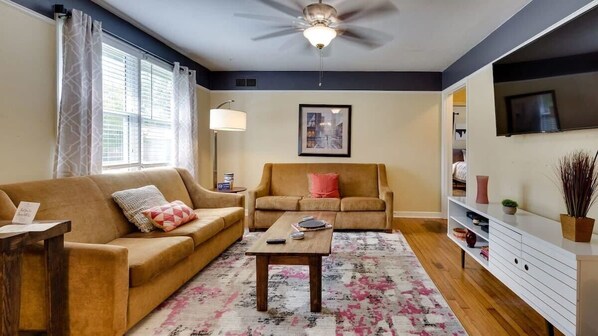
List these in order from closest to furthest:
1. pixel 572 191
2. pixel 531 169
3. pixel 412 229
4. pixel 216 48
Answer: pixel 572 191 → pixel 531 169 → pixel 216 48 → pixel 412 229

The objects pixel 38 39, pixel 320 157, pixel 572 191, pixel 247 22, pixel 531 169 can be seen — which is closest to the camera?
pixel 572 191

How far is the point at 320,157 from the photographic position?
5430 mm

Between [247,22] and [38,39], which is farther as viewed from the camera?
[247,22]

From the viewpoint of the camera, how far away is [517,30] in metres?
2.98

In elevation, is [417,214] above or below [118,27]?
below

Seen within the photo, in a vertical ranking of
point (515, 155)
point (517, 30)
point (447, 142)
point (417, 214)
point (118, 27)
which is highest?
point (118, 27)

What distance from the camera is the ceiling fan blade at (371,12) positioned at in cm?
288

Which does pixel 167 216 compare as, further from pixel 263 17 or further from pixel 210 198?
pixel 263 17

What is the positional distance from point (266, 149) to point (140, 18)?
2.74m

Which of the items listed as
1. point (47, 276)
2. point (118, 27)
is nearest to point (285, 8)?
point (118, 27)

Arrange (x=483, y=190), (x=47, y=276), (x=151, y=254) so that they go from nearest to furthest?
(x=47, y=276) → (x=151, y=254) → (x=483, y=190)

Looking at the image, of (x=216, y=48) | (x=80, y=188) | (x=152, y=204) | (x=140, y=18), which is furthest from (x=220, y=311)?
(x=216, y=48)

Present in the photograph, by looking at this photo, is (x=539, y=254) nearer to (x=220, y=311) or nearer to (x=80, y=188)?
(x=220, y=311)

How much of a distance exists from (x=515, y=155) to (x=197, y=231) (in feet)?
9.92
